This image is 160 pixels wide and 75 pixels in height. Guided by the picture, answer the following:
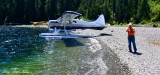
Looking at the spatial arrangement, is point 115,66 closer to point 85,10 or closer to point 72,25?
point 72,25

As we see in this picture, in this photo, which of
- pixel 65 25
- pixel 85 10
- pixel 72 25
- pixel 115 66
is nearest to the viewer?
pixel 115 66

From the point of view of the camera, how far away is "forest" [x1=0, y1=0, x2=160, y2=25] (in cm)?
9462

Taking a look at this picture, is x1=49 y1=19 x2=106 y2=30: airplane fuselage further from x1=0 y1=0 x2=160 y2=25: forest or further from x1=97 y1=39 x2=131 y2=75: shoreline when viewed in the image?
x1=0 y1=0 x2=160 y2=25: forest

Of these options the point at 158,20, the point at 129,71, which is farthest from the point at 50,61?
the point at 158,20

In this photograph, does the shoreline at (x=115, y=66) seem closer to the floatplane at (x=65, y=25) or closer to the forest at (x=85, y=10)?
the floatplane at (x=65, y=25)

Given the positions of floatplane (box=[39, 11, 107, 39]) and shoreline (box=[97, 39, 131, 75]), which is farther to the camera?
floatplane (box=[39, 11, 107, 39])

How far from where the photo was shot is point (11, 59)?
82.7 feet

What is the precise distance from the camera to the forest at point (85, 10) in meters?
94.6

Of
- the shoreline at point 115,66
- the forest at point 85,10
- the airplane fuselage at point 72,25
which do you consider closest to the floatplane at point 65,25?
the airplane fuselage at point 72,25

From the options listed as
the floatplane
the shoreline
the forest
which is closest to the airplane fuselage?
the floatplane

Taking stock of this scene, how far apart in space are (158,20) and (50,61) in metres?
72.4

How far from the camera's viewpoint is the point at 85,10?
109000mm

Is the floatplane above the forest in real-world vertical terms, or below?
above

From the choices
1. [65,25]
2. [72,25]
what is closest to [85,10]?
[72,25]
